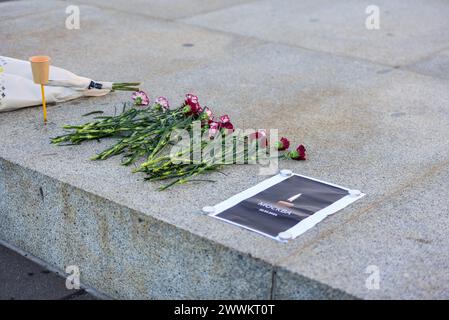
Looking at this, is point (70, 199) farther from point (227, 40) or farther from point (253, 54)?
point (227, 40)

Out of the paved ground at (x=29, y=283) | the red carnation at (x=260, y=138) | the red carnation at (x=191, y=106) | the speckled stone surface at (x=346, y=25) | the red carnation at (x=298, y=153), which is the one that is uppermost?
the speckled stone surface at (x=346, y=25)

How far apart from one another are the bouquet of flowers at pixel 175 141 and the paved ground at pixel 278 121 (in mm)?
80

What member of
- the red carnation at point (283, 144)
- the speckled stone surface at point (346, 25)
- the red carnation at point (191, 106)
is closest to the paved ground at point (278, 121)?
the speckled stone surface at point (346, 25)

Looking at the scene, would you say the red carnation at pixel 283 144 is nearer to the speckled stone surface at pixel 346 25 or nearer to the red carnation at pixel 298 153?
the red carnation at pixel 298 153

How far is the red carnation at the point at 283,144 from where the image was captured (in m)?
3.43

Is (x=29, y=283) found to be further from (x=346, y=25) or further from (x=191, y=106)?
(x=346, y=25)

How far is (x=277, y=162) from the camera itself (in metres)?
3.38

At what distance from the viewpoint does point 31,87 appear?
401cm

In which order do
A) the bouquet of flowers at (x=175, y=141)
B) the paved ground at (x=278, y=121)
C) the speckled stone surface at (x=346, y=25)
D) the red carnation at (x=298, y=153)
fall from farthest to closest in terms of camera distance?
the speckled stone surface at (x=346, y=25), the red carnation at (x=298, y=153), the bouquet of flowers at (x=175, y=141), the paved ground at (x=278, y=121)

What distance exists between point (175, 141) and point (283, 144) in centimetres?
50

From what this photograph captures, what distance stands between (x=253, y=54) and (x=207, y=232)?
2.72 meters

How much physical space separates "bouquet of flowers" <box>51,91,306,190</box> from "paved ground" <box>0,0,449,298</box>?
8 cm

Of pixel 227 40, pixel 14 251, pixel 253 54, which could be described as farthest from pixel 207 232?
pixel 227 40
